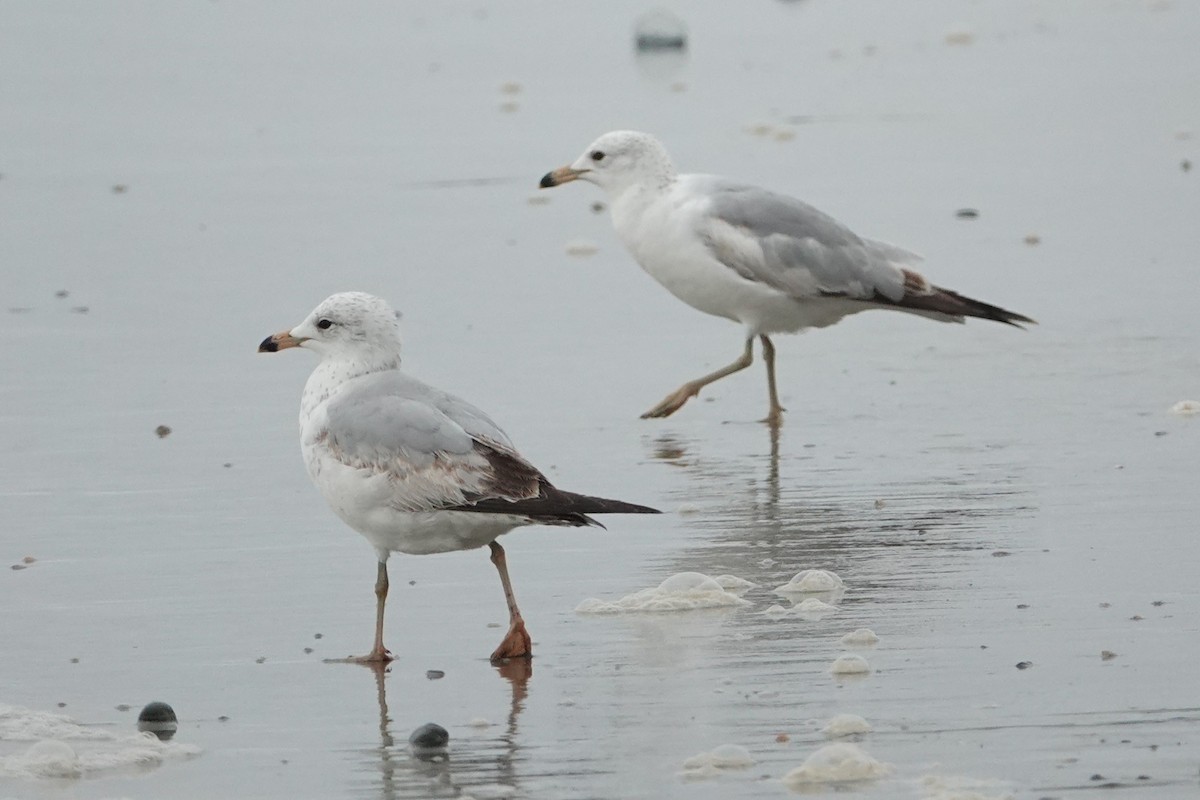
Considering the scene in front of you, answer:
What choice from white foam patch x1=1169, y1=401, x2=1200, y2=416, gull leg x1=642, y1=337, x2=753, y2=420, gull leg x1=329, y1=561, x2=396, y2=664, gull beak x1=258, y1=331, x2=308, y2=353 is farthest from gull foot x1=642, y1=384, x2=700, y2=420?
gull leg x1=329, y1=561, x2=396, y2=664

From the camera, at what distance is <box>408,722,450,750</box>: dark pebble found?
538cm

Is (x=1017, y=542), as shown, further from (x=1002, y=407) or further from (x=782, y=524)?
(x=1002, y=407)

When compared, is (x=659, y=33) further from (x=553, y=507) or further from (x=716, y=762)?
(x=716, y=762)

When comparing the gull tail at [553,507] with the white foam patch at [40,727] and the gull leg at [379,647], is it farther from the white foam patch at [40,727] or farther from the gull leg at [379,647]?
the white foam patch at [40,727]

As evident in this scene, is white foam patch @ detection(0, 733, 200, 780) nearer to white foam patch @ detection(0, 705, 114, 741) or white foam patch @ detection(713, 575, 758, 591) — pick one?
white foam patch @ detection(0, 705, 114, 741)

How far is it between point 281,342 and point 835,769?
2.86 meters

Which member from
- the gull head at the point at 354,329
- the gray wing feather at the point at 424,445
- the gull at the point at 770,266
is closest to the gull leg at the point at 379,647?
the gray wing feather at the point at 424,445

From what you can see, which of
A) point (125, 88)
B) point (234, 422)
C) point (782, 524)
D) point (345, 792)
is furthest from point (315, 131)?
point (345, 792)

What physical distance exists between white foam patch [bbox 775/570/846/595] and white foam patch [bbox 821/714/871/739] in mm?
1373

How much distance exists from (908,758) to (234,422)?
16.4 feet

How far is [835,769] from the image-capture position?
4.99 m

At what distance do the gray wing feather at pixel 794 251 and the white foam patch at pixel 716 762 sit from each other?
4.96m

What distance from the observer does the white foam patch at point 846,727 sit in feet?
17.4

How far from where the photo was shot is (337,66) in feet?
68.7
